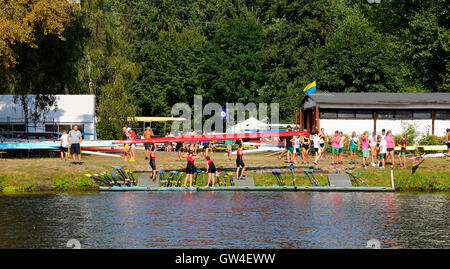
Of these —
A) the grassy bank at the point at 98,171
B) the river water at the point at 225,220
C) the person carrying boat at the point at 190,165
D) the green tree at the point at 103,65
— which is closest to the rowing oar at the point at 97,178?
the grassy bank at the point at 98,171

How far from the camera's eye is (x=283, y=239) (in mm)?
22375

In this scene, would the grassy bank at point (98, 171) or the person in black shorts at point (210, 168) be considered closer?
the person in black shorts at point (210, 168)

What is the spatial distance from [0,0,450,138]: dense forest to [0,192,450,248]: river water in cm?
1566

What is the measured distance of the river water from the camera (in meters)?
21.9

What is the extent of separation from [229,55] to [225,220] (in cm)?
5649

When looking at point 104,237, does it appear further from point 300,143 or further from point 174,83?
point 174,83

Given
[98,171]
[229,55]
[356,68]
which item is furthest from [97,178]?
[229,55]

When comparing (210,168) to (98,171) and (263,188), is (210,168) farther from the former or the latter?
(98,171)

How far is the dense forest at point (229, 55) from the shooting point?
5238 centimetres

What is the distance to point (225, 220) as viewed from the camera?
25.7 meters

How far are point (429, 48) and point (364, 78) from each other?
8.01 meters

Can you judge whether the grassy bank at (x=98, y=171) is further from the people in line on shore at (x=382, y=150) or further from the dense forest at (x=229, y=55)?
the dense forest at (x=229, y=55)

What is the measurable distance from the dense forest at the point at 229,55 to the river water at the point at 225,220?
15658mm
